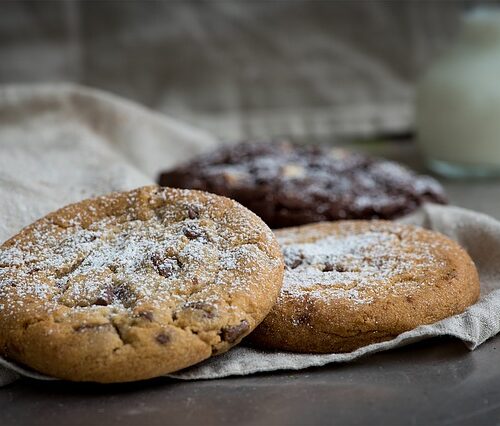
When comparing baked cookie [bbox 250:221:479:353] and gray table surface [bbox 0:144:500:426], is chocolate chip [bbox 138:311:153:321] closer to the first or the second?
gray table surface [bbox 0:144:500:426]

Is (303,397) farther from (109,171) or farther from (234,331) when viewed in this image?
(109,171)

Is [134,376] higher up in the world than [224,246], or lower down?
lower down

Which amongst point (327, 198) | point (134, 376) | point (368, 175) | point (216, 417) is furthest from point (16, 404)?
point (368, 175)

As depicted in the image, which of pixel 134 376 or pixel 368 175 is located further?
pixel 368 175

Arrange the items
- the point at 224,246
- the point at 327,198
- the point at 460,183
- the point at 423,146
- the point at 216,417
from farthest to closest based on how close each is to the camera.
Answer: the point at 423,146 < the point at 460,183 < the point at 327,198 < the point at 224,246 < the point at 216,417

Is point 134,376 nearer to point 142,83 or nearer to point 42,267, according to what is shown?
point 42,267

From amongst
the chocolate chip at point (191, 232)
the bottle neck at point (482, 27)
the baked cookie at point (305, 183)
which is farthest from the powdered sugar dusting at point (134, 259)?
the bottle neck at point (482, 27)

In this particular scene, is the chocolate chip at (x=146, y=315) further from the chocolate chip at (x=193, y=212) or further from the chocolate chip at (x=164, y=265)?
the chocolate chip at (x=193, y=212)
